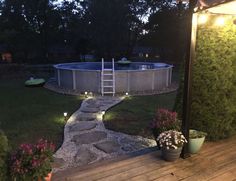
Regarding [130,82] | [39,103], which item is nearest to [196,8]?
[39,103]

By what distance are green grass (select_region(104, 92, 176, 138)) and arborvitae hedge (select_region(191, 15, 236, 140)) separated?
83.4 inches

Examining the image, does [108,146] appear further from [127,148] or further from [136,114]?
[136,114]

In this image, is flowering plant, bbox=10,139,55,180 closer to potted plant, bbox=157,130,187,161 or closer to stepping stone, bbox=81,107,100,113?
potted plant, bbox=157,130,187,161

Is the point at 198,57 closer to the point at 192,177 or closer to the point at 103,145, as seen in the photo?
the point at 192,177

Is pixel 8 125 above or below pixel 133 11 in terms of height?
below

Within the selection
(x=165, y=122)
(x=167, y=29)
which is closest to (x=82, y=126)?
(x=165, y=122)

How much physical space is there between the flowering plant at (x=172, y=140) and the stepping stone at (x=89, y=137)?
2.80 m

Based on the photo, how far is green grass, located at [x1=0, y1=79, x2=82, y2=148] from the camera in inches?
286

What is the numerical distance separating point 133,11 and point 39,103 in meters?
23.3

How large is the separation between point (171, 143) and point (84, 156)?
242 cm

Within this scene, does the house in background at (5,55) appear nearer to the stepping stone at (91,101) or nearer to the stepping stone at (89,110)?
the stepping stone at (91,101)

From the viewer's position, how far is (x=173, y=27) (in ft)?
93.9

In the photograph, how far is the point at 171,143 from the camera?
4.45 metres

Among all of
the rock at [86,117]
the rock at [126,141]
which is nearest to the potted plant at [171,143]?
the rock at [126,141]
